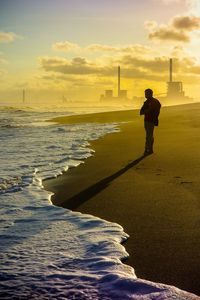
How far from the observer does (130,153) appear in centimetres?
1253

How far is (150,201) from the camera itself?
6707 millimetres

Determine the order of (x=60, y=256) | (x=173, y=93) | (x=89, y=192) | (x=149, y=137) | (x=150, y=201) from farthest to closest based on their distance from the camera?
(x=173, y=93), (x=149, y=137), (x=89, y=192), (x=150, y=201), (x=60, y=256)

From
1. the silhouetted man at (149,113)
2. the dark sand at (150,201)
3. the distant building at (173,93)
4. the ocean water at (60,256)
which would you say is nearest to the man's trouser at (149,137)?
the silhouetted man at (149,113)

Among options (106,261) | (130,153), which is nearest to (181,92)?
(130,153)

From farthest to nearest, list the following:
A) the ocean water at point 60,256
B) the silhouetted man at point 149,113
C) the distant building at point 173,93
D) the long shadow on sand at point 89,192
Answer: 1. the distant building at point 173,93
2. the silhouetted man at point 149,113
3. the long shadow on sand at point 89,192
4. the ocean water at point 60,256

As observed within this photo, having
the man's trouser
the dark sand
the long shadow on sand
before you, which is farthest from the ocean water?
the man's trouser

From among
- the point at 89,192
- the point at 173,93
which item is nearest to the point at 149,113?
the point at 89,192

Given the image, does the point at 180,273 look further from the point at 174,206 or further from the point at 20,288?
the point at 174,206

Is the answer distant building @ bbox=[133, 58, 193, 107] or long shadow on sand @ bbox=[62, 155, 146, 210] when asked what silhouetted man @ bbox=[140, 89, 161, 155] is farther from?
distant building @ bbox=[133, 58, 193, 107]

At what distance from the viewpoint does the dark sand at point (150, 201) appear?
4.23 m

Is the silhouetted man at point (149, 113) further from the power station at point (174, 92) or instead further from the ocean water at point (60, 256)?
the power station at point (174, 92)

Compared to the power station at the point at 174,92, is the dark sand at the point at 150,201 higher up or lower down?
lower down

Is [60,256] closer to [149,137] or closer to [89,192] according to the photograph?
[89,192]

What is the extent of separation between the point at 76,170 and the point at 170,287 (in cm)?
635
